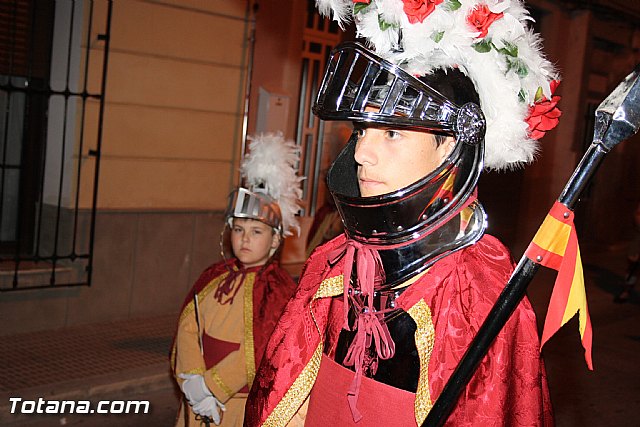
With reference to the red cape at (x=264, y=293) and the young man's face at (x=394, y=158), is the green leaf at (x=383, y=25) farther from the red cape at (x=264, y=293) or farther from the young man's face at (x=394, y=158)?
the red cape at (x=264, y=293)

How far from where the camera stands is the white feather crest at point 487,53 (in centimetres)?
235

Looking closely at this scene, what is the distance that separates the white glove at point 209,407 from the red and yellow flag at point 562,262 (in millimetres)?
1979

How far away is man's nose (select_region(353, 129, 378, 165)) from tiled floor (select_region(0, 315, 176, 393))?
4.17 metres

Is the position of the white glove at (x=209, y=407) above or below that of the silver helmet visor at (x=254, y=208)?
below

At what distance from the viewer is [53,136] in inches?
302

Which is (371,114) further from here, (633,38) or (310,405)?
(633,38)

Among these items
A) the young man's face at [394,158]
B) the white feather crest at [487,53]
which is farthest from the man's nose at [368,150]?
the white feather crest at [487,53]

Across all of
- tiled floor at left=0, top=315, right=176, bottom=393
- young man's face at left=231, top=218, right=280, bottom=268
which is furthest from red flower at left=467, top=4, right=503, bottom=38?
tiled floor at left=0, top=315, right=176, bottom=393

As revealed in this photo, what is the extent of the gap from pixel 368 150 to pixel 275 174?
2.07 metres

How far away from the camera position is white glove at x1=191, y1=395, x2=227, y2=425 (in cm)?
377

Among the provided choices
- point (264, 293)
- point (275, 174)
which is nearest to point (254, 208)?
point (275, 174)

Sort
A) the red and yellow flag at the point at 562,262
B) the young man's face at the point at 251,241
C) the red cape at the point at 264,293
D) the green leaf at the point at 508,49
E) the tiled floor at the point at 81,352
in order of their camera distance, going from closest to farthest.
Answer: the red and yellow flag at the point at 562,262
the green leaf at the point at 508,49
the red cape at the point at 264,293
the young man's face at the point at 251,241
the tiled floor at the point at 81,352

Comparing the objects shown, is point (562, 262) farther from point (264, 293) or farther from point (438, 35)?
point (264, 293)

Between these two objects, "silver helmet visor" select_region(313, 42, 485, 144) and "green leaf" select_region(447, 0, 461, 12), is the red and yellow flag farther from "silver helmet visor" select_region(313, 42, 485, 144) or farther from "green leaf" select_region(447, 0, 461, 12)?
"green leaf" select_region(447, 0, 461, 12)
